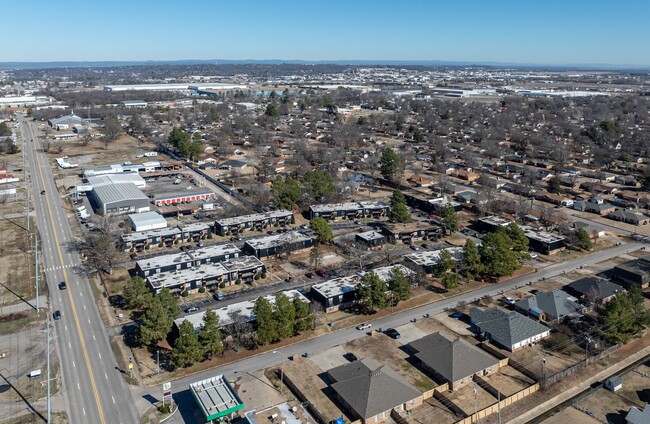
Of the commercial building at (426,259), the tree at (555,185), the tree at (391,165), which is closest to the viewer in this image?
the commercial building at (426,259)

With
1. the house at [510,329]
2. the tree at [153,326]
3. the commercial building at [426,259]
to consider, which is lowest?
the house at [510,329]

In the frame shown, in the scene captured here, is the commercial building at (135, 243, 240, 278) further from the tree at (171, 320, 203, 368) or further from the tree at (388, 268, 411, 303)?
the tree at (388, 268, 411, 303)

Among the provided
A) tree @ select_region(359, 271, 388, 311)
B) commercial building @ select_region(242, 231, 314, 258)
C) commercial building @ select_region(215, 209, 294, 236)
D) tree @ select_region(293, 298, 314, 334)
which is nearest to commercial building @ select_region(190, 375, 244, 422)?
tree @ select_region(293, 298, 314, 334)

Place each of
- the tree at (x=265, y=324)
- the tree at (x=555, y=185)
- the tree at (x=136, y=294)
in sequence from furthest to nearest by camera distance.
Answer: the tree at (x=555, y=185) → the tree at (x=136, y=294) → the tree at (x=265, y=324)

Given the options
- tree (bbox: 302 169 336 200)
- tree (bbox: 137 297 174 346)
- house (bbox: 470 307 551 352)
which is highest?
tree (bbox: 302 169 336 200)

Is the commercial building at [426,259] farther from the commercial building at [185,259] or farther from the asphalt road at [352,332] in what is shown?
the commercial building at [185,259]

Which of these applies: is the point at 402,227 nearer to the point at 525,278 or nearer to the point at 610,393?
the point at 525,278

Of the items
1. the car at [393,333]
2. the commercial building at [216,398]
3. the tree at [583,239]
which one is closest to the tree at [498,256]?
the tree at [583,239]
